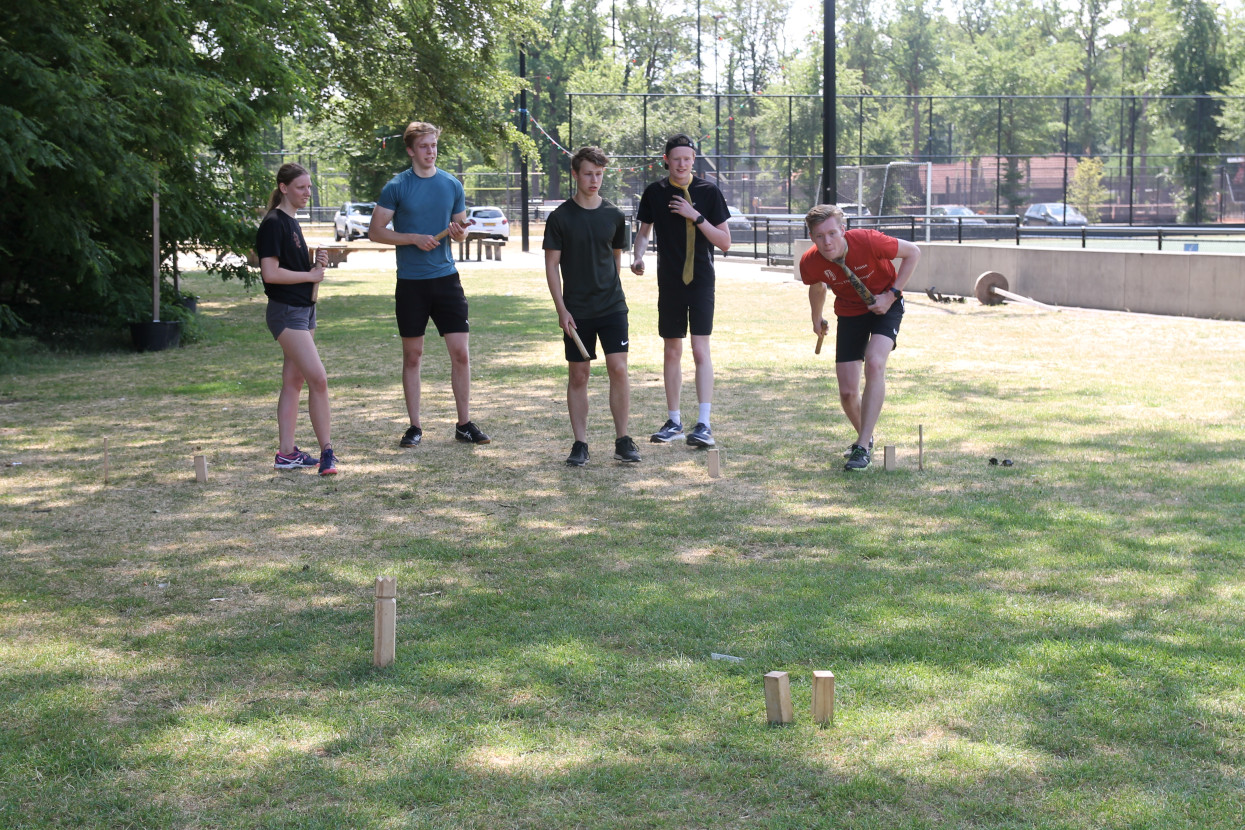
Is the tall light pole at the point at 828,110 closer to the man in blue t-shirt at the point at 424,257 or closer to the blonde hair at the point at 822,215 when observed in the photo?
the man in blue t-shirt at the point at 424,257

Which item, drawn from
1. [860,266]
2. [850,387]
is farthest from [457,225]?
[850,387]

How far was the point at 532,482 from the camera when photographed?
7387mm

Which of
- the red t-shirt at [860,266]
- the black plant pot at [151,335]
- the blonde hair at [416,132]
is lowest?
the black plant pot at [151,335]

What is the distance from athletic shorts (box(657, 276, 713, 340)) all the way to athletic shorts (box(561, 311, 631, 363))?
459mm

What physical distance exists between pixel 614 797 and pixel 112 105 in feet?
36.9

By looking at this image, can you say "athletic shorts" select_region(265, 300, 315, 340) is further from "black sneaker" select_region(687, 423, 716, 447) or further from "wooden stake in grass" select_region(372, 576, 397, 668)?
"wooden stake in grass" select_region(372, 576, 397, 668)

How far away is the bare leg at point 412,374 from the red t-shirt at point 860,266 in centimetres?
265

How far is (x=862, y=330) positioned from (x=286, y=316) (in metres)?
3.50

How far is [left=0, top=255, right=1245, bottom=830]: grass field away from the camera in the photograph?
3.40 metres

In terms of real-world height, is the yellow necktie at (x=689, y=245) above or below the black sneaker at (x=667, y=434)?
above

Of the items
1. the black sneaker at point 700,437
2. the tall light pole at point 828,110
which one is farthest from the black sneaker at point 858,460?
the tall light pole at point 828,110

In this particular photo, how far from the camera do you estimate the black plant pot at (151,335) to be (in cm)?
1426

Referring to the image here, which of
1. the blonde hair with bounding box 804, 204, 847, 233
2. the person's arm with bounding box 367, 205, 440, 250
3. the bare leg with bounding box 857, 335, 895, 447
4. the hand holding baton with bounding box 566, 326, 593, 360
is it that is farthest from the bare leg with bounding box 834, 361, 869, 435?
the person's arm with bounding box 367, 205, 440, 250

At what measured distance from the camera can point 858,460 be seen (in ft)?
24.4
